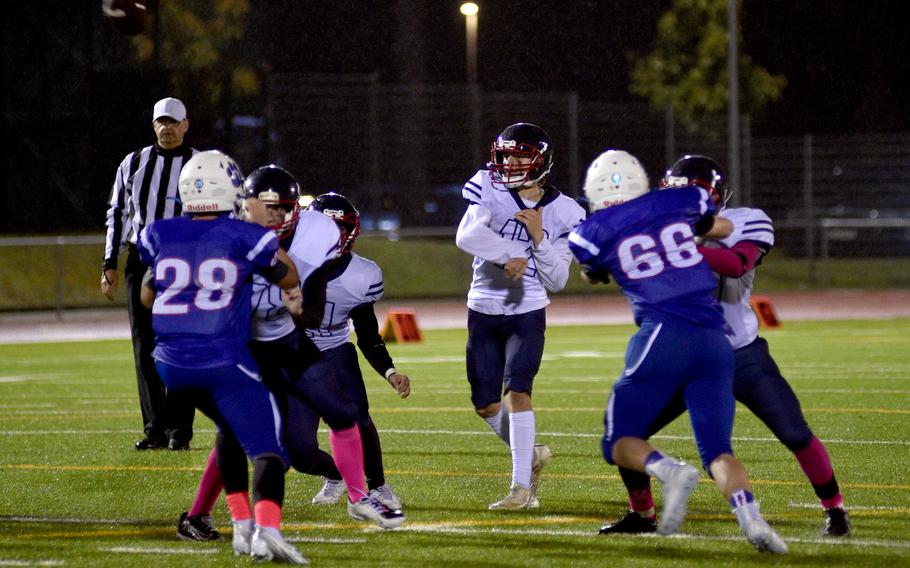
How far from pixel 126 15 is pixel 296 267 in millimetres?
4058

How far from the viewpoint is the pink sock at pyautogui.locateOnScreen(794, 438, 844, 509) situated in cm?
547

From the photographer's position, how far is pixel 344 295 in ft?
20.3

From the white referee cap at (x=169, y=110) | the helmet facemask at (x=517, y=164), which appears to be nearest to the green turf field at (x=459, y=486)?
the helmet facemask at (x=517, y=164)

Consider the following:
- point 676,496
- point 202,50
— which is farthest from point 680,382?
point 202,50

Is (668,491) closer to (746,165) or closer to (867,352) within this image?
(867,352)

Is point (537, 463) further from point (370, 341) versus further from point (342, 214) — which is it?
point (342, 214)

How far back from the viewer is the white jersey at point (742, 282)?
213 inches

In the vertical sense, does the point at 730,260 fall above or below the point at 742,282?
above

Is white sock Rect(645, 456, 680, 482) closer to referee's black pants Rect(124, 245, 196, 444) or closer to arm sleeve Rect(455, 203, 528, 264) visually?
arm sleeve Rect(455, 203, 528, 264)

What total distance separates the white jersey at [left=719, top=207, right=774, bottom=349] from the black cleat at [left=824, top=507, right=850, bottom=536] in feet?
2.50

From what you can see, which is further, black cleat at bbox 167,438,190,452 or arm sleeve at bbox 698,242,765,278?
black cleat at bbox 167,438,190,452

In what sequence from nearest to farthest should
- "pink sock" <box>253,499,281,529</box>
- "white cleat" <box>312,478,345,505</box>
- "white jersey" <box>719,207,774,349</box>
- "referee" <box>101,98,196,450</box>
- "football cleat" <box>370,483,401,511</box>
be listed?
1. "pink sock" <box>253,499,281,529</box>
2. "white jersey" <box>719,207,774,349</box>
3. "football cleat" <box>370,483,401,511</box>
4. "white cleat" <box>312,478,345,505</box>
5. "referee" <box>101,98,196,450</box>

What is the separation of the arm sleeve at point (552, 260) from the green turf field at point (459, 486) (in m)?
1.06

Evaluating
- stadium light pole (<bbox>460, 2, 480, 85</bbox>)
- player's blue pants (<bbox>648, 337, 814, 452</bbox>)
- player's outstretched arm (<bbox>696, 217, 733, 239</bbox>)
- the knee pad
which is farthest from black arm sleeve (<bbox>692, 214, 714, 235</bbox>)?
stadium light pole (<bbox>460, 2, 480, 85</bbox>)
